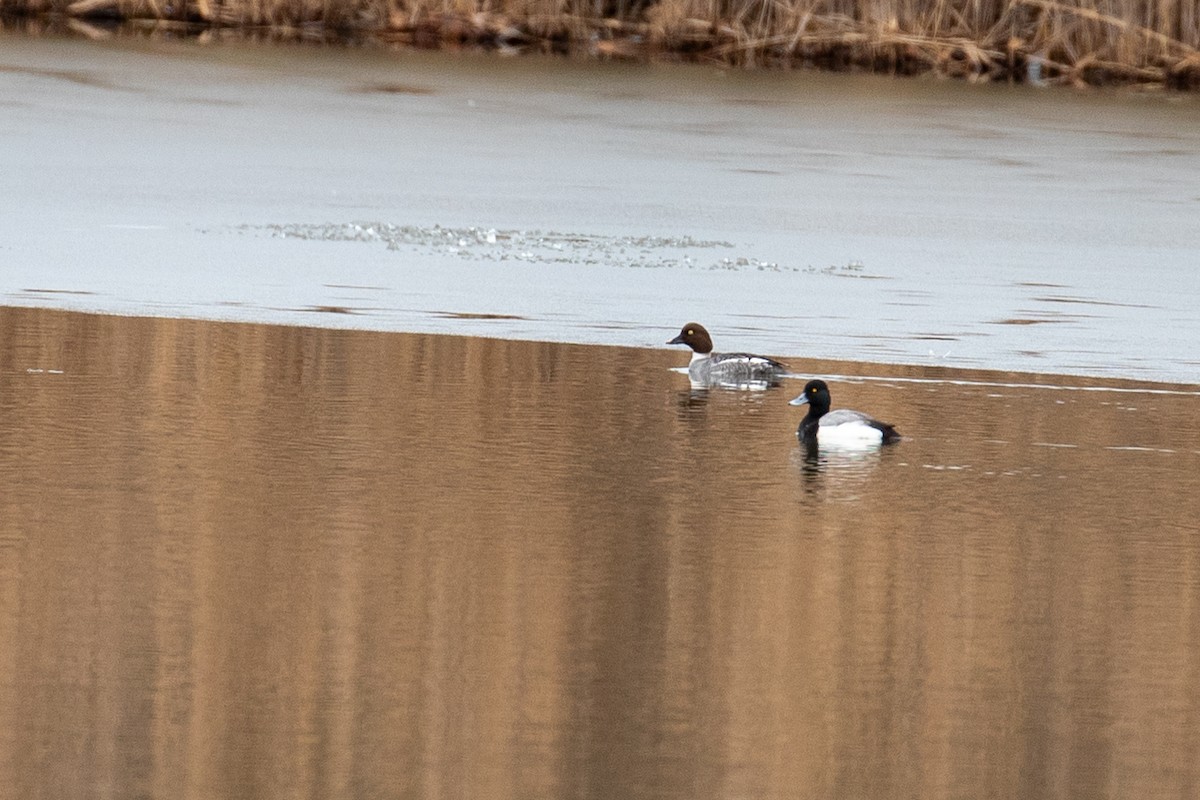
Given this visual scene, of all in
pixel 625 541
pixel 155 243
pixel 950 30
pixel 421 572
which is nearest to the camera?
pixel 421 572

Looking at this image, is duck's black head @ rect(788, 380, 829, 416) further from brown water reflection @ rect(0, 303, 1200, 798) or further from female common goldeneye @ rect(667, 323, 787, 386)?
female common goldeneye @ rect(667, 323, 787, 386)

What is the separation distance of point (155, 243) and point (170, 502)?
4865mm

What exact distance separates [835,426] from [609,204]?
18.2 ft

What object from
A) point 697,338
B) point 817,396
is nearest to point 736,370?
point 697,338

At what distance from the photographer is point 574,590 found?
184 inches

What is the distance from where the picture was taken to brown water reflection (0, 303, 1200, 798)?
12.1ft

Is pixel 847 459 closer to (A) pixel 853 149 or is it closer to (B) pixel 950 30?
(A) pixel 853 149

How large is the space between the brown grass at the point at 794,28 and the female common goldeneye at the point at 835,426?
39.0 feet

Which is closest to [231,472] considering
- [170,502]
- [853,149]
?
[170,502]

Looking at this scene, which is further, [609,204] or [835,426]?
[609,204]

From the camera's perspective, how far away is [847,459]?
6332 mm

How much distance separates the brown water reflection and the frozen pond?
51.5 inches

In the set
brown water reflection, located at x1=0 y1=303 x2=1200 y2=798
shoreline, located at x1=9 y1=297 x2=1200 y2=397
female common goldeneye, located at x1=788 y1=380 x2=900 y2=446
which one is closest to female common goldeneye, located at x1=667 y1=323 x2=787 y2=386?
brown water reflection, located at x1=0 y1=303 x2=1200 y2=798

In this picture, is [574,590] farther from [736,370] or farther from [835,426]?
[736,370]
